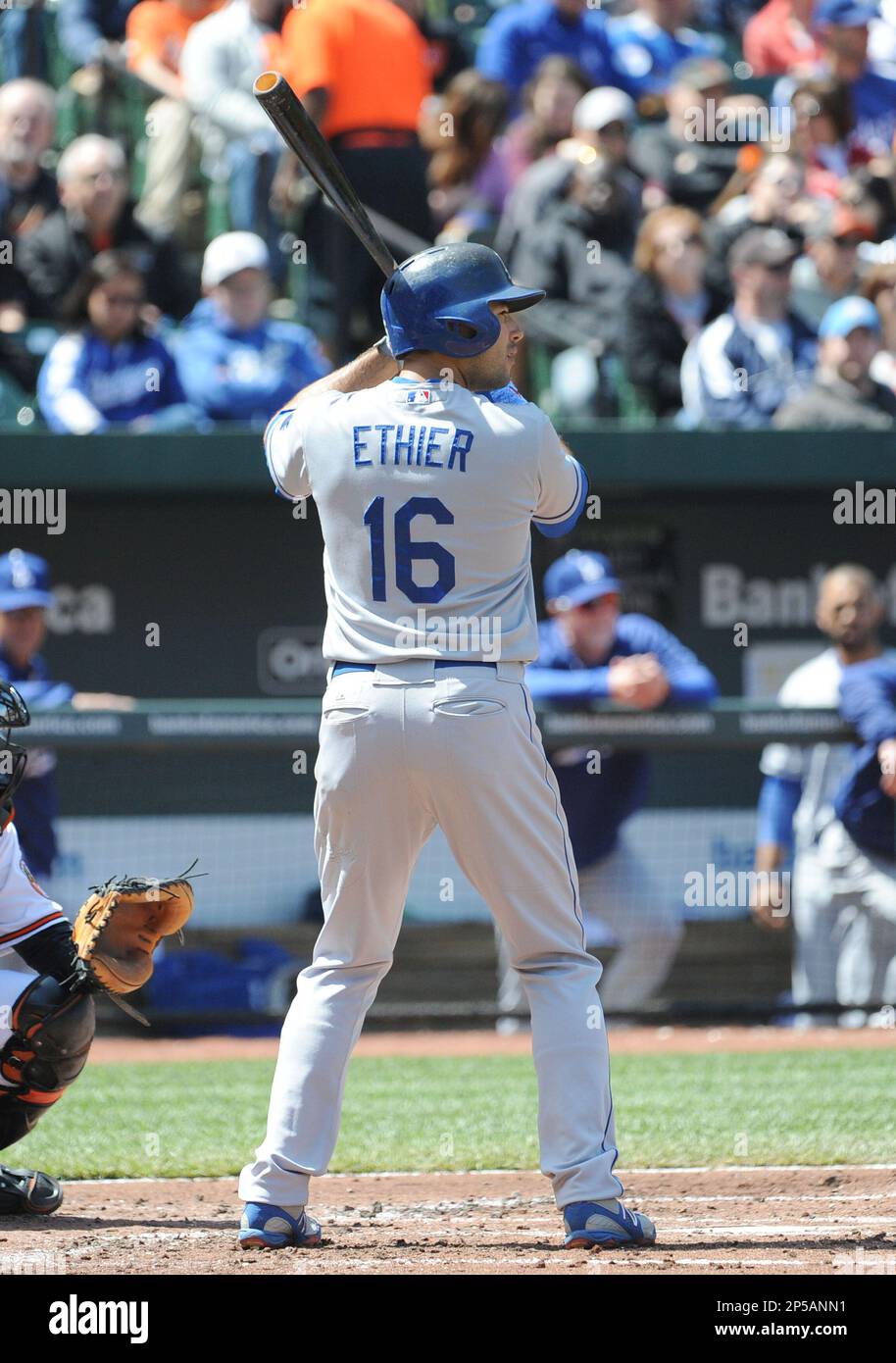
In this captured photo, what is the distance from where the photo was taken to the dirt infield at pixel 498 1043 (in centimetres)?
682

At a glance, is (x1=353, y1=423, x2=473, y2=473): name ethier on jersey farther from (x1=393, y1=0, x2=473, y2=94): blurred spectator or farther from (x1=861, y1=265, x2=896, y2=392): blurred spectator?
(x1=393, y1=0, x2=473, y2=94): blurred spectator

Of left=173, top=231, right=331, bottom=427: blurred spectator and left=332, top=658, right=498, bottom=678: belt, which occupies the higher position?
left=173, top=231, right=331, bottom=427: blurred spectator

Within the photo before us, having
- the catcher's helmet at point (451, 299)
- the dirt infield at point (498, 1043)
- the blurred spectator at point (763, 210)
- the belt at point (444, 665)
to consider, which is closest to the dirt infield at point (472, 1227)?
the belt at point (444, 665)

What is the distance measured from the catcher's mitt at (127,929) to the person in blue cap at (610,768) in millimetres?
3342

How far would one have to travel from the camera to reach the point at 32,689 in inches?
293

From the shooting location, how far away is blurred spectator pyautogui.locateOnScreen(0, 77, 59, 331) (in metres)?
8.95

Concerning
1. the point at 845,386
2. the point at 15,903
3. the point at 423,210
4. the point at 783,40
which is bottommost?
the point at 15,903

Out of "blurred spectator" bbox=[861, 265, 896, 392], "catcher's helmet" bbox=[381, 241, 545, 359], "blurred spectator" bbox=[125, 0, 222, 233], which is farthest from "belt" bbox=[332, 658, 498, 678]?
"blurred spectator" bbox=[125, 0, 222, 233]

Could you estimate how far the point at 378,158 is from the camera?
867cm

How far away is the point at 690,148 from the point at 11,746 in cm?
692

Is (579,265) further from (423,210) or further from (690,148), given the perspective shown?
(690,148)

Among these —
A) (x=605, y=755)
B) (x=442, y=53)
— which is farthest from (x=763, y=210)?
(x=605, y=755)

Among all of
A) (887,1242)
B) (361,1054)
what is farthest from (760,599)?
(887,1242)

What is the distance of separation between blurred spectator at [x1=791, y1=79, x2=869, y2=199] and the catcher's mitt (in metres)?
7.32
